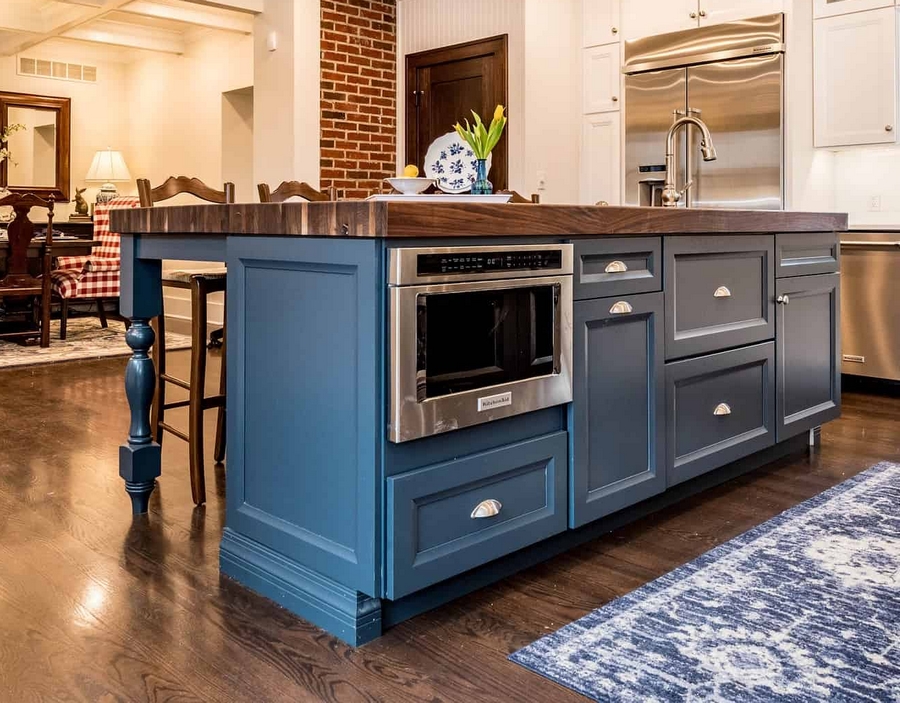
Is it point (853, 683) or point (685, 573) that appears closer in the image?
point (853, 683)

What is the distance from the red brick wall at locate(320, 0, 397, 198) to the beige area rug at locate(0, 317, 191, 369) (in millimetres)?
1700

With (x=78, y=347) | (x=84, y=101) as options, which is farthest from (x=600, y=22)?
(x=84, y=101)

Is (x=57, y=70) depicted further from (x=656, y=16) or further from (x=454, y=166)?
(x=454, y=166)

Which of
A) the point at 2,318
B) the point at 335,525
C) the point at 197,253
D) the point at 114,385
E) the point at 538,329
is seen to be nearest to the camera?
the point at 335,525

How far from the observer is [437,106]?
244 inches

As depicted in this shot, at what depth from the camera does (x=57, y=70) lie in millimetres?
8234

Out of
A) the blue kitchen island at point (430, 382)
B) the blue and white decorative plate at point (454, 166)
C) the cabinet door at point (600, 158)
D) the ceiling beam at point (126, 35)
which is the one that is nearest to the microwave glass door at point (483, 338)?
the blue kitchen island at point (430, 382)

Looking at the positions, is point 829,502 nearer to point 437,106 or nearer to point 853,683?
point 853,683

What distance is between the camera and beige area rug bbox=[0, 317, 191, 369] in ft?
18.2

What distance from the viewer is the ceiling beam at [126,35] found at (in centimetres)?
744

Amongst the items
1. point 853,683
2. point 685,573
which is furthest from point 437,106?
point 853,683

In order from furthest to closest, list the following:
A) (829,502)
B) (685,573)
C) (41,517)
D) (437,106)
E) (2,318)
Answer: (2,318), (437,106), (829,502), (41,517), (685,573)

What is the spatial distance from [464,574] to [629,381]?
69 centimetres

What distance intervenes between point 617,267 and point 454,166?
633 mm
